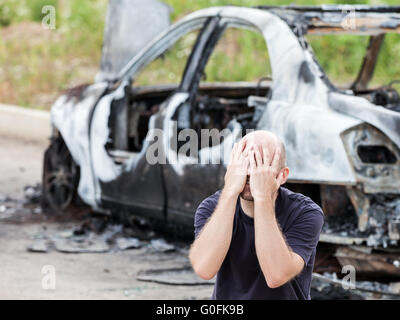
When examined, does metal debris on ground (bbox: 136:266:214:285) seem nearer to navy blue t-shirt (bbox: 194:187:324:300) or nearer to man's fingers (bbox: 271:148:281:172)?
navy blue t-shirt (bbox: 194:187:324:300)

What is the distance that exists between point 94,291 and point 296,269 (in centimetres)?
283

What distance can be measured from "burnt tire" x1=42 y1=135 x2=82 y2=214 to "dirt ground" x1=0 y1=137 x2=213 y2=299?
0.18 meters

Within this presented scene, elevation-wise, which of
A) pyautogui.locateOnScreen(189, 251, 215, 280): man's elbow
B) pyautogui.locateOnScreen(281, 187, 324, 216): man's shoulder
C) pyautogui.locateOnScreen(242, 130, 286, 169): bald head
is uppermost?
pyautogui.locateOnScreen(242, 130, 286, 169): bald head

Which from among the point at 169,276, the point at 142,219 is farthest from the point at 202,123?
the point at 169,276

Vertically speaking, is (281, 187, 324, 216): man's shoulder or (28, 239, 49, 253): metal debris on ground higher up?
(281, 187, 324, 216): man's shoulder

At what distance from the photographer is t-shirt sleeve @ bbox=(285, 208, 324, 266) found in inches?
104

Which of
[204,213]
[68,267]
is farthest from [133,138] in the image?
[204,213]

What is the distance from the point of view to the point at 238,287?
2637 mm

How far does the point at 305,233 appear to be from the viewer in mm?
2664

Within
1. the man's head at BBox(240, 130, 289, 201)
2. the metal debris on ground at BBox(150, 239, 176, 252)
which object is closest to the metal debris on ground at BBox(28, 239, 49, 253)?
the metal debris on ground at BBox(150, 239, 176, 252)

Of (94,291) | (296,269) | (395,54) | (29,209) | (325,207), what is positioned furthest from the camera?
(395,54)

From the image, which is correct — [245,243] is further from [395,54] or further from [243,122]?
[395,54]
